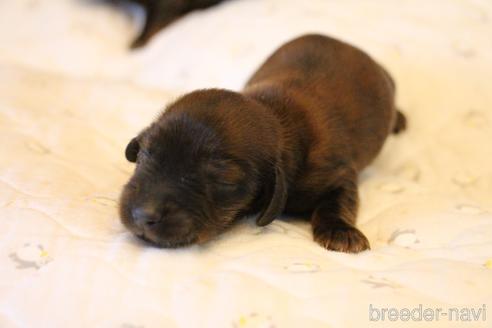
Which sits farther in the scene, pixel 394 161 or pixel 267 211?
pixel 394 161

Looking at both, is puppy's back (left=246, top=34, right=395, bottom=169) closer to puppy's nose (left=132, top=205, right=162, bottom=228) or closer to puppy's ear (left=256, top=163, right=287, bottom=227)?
puppy's ear (left=256, top=163, right=287, bottom=227)

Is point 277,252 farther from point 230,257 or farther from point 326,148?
point 326,148

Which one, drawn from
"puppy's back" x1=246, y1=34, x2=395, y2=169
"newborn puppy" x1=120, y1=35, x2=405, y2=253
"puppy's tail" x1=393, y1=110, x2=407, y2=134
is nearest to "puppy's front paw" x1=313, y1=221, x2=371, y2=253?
"newborn puppy" x1=120, y1=35, x2=405, y2=253

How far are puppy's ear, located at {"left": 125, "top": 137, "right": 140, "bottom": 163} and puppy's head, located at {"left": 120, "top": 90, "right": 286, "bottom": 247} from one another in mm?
29

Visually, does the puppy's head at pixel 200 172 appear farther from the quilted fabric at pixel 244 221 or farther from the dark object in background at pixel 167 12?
the dark object in background at pixel 167 12

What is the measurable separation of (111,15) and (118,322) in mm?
2580

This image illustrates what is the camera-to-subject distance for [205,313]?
122cm

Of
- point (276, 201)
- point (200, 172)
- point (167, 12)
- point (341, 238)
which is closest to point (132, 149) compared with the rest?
point (200, 172)

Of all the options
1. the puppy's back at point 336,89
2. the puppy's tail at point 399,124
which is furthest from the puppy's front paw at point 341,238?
the puppy's tail at point 399,124

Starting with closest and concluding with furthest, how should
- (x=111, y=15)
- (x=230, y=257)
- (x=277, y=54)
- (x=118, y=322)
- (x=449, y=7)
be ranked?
(x=118, y=322), (x=230, y=257), (x=277, y=54), (x=449, y=7), (x=111, y=15)

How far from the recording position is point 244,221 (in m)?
1.72

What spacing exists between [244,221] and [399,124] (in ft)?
3.87

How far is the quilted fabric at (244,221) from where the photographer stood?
125 centimetres

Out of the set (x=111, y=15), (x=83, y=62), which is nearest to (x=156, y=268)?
(x=83, y=62)
